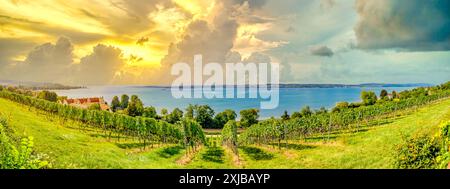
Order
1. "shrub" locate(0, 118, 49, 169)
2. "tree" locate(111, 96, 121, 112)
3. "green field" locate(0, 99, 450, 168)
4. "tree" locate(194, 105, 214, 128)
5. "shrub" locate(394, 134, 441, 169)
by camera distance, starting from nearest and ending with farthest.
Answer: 1. "shrub" locate(0, 118, 49, 169)
2. "shrub" locate(394, 134, 441, 169)
3. "green field" locate(0, 99, 450, 168)
4. "tree" locate(194, 105, 214, 128)
5. "tree" locate(111, 96, 121, 112)

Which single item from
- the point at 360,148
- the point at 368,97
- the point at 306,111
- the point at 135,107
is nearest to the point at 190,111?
the point at 135,107

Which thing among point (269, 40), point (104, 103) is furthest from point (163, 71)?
point (269, 40)

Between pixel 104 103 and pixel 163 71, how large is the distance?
1497 millimetres

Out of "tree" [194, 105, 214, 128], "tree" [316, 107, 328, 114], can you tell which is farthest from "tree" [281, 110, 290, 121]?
"tree" [194, 105, 214, 128]

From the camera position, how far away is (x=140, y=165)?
300 inches

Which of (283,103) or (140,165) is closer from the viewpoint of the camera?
(140,165)

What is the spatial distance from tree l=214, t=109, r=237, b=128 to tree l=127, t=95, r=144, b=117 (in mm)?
1613

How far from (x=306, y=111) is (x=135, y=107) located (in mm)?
3623

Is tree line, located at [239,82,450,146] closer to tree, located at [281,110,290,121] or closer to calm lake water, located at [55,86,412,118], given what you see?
tree, located at [281,110,290,121]

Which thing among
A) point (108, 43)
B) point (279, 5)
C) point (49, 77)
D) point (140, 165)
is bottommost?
point (140, 165)

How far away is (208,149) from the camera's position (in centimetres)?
821

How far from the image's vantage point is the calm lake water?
8164mm

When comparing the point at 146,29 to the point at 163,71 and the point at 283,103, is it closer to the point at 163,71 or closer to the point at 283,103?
the point at 163,71

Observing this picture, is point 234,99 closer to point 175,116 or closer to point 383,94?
point 175,116
